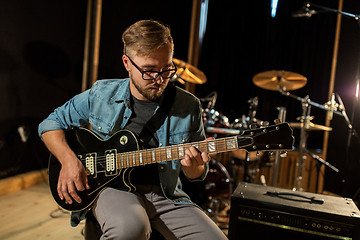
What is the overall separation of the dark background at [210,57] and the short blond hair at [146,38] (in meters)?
2.30

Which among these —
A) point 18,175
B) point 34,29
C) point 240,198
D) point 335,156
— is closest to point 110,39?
point 34,29

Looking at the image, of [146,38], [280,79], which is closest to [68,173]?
[146,38]

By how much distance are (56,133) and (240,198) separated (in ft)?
3.82

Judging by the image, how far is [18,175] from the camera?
11.8 ft

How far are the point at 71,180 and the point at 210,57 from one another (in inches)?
165

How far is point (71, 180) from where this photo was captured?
1.52 m

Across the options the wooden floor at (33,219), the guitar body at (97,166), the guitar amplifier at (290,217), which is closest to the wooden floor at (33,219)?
the wooden floor at (33,219)

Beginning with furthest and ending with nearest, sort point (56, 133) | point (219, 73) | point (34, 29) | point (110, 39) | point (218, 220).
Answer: point (219, 73) < point (110, 39) < point (34, 29) < point (218, 220) < point (56, 133)

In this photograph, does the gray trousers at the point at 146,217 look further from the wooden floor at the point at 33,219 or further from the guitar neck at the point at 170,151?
the wooden floor at the point at 33,219

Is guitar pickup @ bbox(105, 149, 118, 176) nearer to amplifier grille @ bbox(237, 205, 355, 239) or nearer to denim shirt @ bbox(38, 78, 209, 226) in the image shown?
denim shirt @ bbox(38, 78, 209, 226)

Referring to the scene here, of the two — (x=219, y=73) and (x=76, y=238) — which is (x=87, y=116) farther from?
(x=219, y=73)

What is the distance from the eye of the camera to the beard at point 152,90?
1630 mm

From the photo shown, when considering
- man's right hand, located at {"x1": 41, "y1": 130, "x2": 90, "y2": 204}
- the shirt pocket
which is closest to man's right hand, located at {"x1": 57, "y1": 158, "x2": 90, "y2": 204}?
man's right hand, located at {"x1": 41, "y1": 130, "x2": 90, "y2": 204}

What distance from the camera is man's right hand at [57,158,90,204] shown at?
1.51 meters
